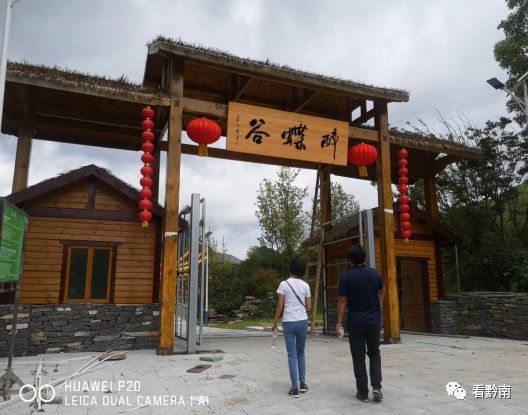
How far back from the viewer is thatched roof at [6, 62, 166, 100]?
8.30 m

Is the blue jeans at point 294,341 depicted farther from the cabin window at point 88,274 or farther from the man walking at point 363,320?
the cabin window at point 88,274

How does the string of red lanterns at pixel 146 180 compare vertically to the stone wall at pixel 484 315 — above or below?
above

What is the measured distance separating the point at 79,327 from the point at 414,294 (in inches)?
412

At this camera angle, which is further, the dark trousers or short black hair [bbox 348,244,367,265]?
short black hair [bbox 348,244,367,265]

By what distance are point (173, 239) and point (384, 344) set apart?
17.6ft

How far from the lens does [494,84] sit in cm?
1262

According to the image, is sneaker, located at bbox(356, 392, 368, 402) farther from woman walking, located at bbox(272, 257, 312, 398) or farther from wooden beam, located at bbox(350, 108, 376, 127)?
wooden beam, located at bbox(350, 108, 376, 127)

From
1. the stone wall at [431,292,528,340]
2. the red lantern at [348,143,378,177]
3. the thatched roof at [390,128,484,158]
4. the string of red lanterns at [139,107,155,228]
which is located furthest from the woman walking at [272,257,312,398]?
the stone wall at [431,292,528,340]

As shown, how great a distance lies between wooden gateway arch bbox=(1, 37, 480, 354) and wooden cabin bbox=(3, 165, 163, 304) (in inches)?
40.7

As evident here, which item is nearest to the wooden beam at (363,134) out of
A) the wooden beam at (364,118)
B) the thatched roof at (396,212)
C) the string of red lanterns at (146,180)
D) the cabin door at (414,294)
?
the wooden beam at (364,118)

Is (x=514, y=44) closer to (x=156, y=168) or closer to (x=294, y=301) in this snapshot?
(x=156, y=168)

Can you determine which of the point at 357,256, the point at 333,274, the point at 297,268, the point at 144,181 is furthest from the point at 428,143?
the point at 297,268

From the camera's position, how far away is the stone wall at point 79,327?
836 cm

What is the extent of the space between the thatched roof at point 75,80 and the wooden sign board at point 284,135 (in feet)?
6.16
